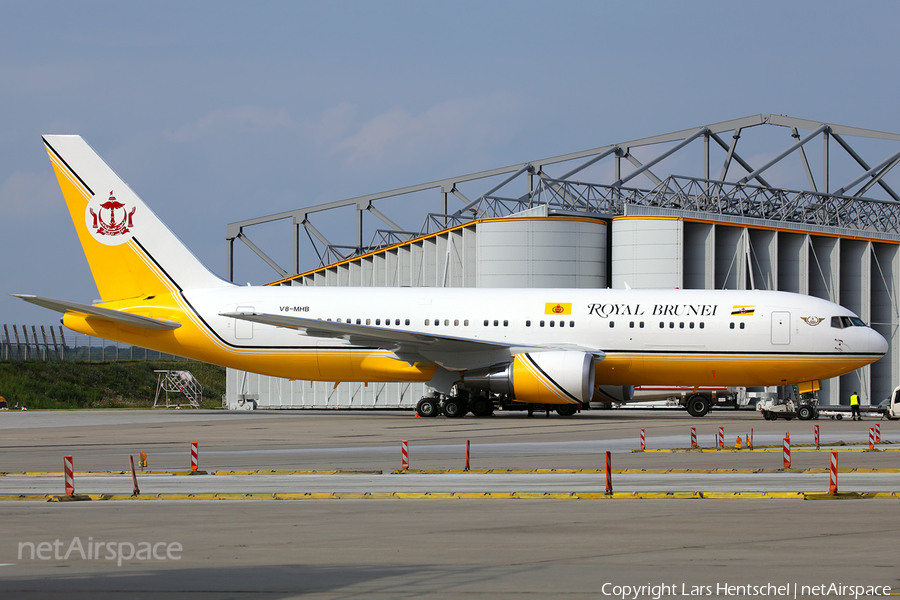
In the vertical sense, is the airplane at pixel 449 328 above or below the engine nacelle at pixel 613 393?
above

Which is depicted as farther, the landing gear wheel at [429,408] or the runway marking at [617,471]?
the landing gear wheel at [429,408]

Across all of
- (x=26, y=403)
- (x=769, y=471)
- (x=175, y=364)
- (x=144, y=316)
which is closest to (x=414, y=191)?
(x=175, y=364)

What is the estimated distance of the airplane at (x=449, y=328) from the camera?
3108 cm

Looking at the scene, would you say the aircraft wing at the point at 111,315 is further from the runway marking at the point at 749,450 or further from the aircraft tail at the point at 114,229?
the runway marking at the point at 749,450

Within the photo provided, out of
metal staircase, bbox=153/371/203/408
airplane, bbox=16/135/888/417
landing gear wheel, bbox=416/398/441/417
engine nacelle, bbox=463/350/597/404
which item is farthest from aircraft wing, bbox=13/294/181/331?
metal staircase, bbox=153/371/203/408

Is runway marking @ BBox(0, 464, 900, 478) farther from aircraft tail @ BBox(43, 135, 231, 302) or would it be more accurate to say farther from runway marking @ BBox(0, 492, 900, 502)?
aircraft tail @ BBox(43, 135, 231, 302)

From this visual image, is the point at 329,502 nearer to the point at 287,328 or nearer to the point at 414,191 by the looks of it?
the point at 287,328

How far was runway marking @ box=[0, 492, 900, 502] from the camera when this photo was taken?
39.3 feet

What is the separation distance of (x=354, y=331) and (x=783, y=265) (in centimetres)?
2673

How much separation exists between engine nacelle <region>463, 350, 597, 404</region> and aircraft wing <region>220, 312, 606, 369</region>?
1.02m

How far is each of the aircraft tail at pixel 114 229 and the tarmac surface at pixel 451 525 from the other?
15.5 metres

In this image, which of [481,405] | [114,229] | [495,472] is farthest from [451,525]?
[114,229]

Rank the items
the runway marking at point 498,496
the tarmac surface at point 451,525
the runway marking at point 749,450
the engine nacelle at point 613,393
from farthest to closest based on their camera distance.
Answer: the engine nacelle at point 613,393 < the runway marking at point 749,450 < the runway marking at point 498,496 < the tarmac surface at point 451,525

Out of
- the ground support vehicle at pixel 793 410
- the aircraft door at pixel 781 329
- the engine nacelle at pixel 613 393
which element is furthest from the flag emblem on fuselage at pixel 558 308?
the ground support vehicle at pixel 793 410
